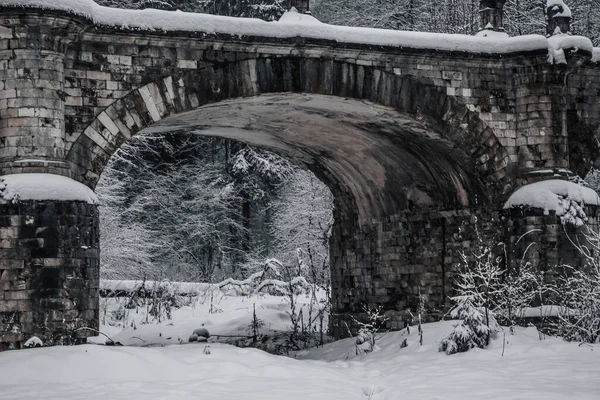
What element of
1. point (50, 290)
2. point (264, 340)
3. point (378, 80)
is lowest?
point (264, 340)

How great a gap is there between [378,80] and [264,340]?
5.92 meters

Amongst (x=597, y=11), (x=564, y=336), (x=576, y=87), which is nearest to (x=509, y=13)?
(x=597, y=11)

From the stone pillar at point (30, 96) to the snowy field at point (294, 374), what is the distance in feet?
9.14

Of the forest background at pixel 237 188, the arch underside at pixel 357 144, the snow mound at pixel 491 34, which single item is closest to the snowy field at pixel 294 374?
the arch underside at pixel 357 144

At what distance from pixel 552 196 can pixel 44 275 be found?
341 inches

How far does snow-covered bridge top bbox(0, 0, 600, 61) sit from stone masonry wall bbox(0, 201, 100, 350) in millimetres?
2853

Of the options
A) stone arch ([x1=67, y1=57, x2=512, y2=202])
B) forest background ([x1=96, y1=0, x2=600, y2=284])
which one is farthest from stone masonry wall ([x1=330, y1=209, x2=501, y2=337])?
forest background ([x1=96, y1=0, x2=600, y2=284])

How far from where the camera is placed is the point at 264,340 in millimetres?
19422

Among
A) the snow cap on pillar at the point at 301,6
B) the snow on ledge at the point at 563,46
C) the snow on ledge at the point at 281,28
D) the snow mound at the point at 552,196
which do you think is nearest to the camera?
the snow on ledge at the point at 281,28

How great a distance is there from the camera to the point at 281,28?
1571cm

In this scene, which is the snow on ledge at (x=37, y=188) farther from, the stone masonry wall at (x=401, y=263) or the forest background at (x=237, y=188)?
the forest background at (x=237, y=188)

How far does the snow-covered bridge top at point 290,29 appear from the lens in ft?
48.1

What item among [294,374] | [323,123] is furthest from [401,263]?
[294,374]

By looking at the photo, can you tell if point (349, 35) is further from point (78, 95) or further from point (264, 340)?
point (264, 340)
